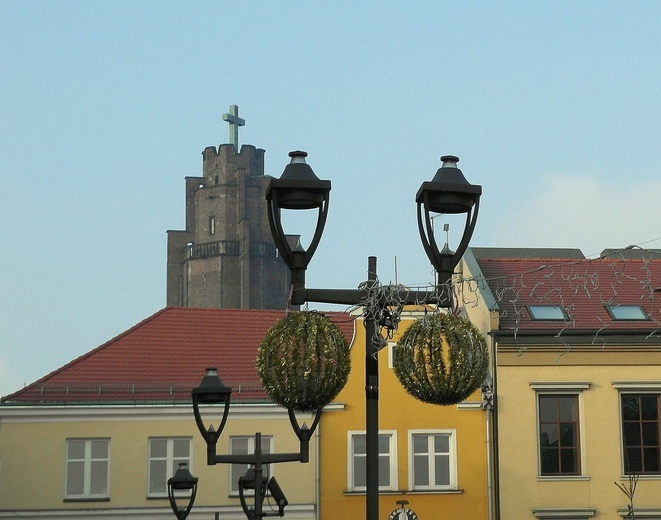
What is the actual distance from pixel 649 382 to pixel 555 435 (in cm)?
229

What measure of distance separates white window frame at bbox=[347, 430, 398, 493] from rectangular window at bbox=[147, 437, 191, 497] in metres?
3.48

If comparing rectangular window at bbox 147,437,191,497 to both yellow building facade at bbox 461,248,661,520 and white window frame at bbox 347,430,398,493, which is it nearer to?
white window frame at bbox 347,430,398,493

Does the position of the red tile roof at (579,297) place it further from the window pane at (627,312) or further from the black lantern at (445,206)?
the black lantern at (445,206)

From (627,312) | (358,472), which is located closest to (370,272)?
(358,472)

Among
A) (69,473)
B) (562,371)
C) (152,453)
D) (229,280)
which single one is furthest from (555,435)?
(229,280)

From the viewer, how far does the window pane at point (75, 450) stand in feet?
90.0

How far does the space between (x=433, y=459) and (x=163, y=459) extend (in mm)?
5887

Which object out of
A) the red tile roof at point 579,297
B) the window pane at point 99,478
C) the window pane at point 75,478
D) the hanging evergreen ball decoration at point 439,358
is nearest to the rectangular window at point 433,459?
the red tile roof at point 579,297

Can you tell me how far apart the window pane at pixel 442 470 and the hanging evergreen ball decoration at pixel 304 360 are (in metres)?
20.0

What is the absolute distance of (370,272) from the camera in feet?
26.2

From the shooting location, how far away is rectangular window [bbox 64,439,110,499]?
2723cm

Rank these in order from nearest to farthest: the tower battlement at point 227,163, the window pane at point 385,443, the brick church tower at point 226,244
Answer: the window pane at point 385,443 < the brick church tower at point 226,244 < the tower battlement at point 227,163

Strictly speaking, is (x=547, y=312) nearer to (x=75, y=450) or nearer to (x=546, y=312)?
(x=546, y=312)

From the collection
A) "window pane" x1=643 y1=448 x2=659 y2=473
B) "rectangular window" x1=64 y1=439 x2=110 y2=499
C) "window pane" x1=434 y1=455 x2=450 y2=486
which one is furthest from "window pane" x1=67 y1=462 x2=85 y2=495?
"window pane" x1=643 y1=448 x2=659 y2=473
